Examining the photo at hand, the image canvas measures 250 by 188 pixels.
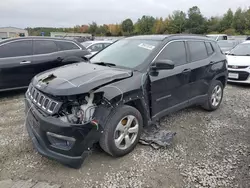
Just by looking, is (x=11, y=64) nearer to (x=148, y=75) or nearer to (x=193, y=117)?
(x=148, y=75)

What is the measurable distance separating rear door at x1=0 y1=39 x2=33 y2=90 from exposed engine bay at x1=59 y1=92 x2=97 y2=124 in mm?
3470

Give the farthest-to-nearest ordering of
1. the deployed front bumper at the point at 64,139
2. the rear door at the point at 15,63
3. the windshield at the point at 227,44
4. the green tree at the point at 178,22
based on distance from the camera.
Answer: the green tree at the point at 178,22, the windshield at the point at 227,44, the rear door at the point at 15,63, the deployed front bumper at the point at 64,139

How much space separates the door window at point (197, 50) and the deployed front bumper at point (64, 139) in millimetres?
2455

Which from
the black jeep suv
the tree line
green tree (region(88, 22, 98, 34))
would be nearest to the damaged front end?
the black jeep suv

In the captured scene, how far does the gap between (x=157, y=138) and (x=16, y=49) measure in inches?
164

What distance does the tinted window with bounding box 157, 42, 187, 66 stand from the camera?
134 inches

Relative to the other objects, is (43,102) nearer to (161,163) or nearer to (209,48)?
(161,163)

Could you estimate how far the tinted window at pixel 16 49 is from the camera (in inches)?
201

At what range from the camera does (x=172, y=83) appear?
3424mm

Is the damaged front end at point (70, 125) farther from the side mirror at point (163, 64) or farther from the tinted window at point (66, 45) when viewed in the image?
the tinted window at point (66, 45)

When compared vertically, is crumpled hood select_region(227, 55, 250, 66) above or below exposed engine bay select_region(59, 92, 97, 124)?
above

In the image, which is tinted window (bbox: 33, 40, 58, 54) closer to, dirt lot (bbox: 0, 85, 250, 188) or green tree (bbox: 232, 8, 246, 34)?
A: dirt lot (bbox: 0, 85, 250, 188)

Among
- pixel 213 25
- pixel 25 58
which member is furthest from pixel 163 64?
pixel 213 25

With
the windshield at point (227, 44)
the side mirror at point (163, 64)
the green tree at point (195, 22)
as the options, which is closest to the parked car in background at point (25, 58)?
the side mirror at point (163, 64)
